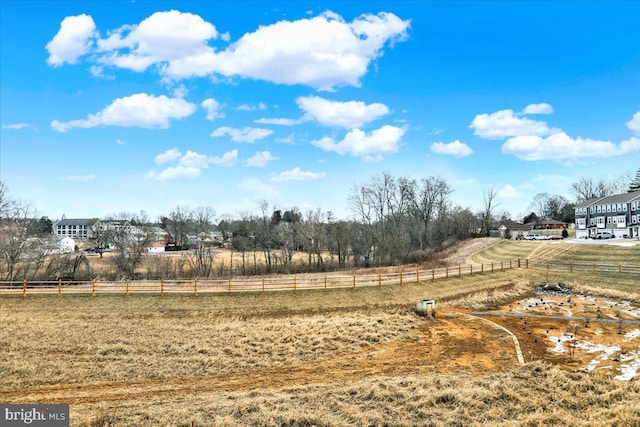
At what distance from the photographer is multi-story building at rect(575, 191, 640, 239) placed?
60.8 meters

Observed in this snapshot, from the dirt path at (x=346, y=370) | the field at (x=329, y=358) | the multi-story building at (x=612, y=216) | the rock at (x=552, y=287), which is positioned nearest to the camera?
the field at (x=329, y=358)

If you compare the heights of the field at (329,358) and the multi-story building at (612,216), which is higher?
the multi-story building at (612,216)

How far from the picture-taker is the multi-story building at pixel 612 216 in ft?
199

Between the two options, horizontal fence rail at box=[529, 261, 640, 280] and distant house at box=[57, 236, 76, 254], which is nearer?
horizontal fence rail at box=[529, 261, 640, 280]

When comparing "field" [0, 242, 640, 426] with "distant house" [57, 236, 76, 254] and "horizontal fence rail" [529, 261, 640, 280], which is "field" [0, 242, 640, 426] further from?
"distant house" [57, 236, 76, 254]

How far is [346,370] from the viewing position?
47.8ft

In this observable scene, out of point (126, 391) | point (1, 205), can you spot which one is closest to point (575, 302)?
point (126, 391)

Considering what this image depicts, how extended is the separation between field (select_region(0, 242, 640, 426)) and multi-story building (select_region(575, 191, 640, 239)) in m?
40.1

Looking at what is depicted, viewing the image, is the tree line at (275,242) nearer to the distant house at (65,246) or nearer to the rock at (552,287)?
the distant house at (65,246)

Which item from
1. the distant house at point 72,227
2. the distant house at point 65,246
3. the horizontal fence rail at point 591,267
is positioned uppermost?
the distant house at point 72,227

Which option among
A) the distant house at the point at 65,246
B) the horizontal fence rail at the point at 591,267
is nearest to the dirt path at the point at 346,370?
the horizontal fence rail at the point at 591,267

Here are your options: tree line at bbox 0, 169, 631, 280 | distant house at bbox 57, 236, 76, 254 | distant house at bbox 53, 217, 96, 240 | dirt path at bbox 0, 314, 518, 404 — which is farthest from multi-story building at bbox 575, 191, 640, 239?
distant house at bbox 53, 217, 96, 240

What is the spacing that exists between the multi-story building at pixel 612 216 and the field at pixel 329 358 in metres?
40.1

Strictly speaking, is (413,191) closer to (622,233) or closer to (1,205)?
(622,233)
